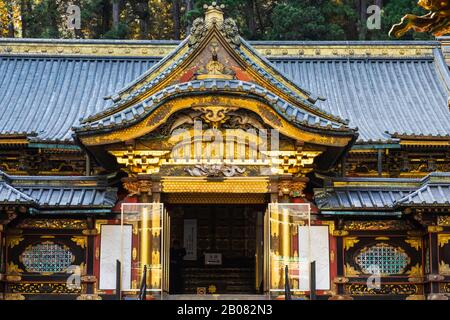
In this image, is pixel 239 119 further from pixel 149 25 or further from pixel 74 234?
pixel 149 25

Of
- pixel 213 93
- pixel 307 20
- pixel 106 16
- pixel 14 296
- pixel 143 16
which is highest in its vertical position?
pixel 106 16

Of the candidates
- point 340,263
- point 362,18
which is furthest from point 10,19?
point 340,263

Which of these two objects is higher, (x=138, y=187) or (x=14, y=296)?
(x=138, y=187)

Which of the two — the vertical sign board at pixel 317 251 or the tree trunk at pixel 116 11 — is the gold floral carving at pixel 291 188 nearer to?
the vertical sign board at pixel 317 251

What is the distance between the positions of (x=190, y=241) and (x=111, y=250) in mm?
5738

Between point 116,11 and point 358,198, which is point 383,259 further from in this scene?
point 116,11

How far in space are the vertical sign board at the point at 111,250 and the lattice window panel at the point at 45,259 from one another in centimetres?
66

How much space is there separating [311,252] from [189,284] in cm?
→ 577

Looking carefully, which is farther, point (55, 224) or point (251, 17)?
point (251, 17)

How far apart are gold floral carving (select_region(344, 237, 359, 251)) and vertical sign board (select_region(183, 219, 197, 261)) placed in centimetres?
627

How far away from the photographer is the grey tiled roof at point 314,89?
24.3 m

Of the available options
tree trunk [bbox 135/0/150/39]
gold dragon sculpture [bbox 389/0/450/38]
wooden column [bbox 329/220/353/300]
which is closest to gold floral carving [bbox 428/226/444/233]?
wooden column [bbox 329/220/353/300]

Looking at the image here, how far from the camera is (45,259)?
19.2 m

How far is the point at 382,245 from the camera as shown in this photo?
1938cm
